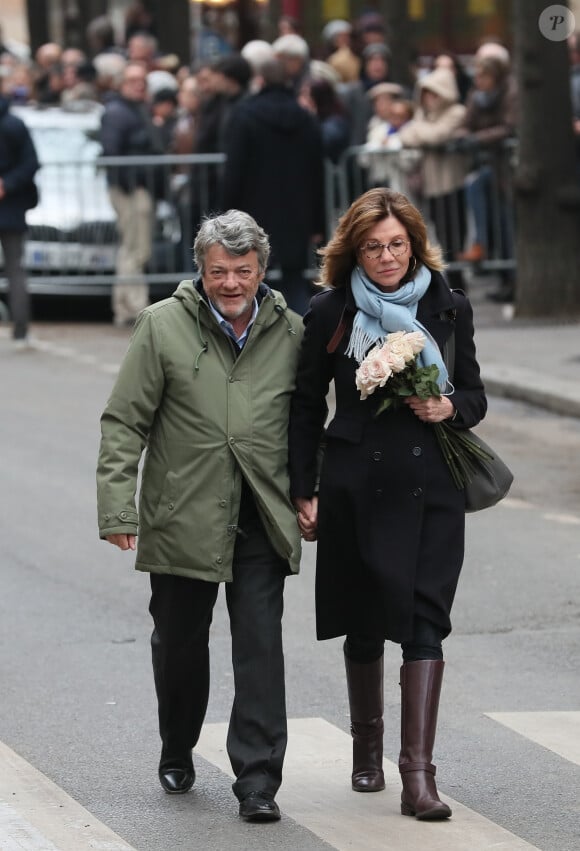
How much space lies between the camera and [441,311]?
586 centimetres

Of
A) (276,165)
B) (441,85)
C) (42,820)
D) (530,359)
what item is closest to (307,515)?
(42,820)

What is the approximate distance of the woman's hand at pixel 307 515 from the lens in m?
5.84

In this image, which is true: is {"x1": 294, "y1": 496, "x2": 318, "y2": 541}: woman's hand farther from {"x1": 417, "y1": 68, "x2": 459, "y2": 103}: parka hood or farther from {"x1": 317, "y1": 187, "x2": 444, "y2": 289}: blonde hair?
{"x1": 417, "y1": 68, "x2": 459, "y2": 103}: parka hood

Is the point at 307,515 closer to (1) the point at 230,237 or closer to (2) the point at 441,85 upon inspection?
(1) the point at 230,237

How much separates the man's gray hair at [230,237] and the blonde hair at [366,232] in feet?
0.69

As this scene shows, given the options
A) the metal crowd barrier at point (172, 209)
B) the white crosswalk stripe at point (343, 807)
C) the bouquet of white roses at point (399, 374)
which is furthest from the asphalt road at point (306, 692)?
the metal crowd barrier at point (172, 209)

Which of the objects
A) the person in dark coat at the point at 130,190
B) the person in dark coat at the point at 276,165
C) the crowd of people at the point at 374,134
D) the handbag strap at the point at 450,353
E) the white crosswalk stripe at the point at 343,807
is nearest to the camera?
the white crosswalk stripe at the point at 343,807

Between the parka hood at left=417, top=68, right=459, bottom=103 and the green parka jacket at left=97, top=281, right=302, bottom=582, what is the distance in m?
12.1

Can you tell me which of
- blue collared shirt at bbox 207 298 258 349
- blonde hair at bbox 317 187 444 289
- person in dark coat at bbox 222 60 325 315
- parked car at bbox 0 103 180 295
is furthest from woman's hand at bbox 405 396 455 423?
parked car at bbox 0 103 180 295

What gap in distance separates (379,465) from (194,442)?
20.3 inches

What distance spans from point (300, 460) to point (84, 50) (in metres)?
37.6

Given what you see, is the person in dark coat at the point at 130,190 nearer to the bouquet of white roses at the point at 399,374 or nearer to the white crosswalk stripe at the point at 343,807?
the white crosswalk stripe at the point at 343,807

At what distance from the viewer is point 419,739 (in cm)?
566

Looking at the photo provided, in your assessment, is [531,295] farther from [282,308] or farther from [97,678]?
→ [282,308]
